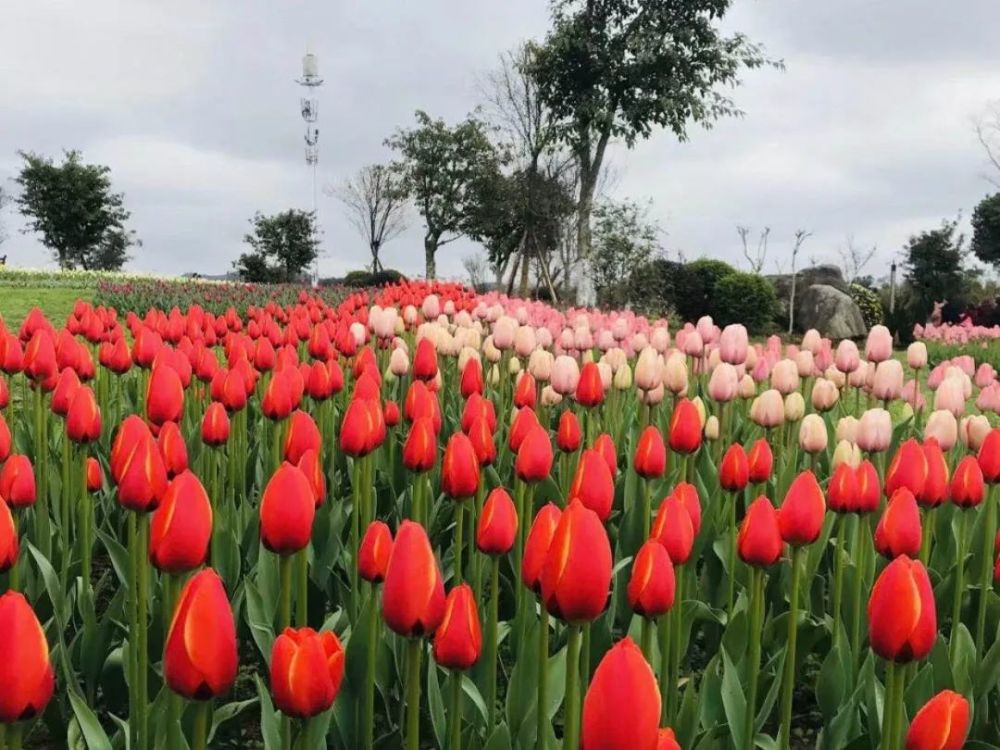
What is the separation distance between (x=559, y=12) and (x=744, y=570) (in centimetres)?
2859

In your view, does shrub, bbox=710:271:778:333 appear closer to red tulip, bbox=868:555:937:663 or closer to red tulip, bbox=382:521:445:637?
red tulip, bbox=868:555:937:663

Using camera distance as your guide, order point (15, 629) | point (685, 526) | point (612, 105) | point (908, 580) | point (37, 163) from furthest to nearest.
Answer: point (37, 163) → point (612, 105) → point (685, 526) → point (908, 580) → point (15, 629)

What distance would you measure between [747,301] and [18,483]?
79.6 feet

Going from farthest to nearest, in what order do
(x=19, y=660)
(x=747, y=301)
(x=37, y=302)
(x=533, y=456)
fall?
(x=747, y=301) → (x=37, y=302) → (x=533, y=456) → (x=19, y=660)

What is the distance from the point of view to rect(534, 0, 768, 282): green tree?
28.3 metres

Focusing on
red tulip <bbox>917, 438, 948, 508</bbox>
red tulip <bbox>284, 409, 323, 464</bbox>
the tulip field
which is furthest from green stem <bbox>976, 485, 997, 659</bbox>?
red tulip <bbox>284, 409, 323, 464</bbox>

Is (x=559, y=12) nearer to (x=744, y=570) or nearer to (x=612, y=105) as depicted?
(x=612, y=105)

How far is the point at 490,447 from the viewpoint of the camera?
2582 mm

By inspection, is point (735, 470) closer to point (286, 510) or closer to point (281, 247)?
point (286, 510)

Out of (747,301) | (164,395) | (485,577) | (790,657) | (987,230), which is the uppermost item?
(987,230)

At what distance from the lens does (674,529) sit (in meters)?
1.82

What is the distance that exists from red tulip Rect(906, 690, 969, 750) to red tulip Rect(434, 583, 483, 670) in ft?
2.07

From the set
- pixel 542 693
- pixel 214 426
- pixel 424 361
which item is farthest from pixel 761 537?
pixel 424 361

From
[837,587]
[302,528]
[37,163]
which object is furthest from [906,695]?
[37,163]
